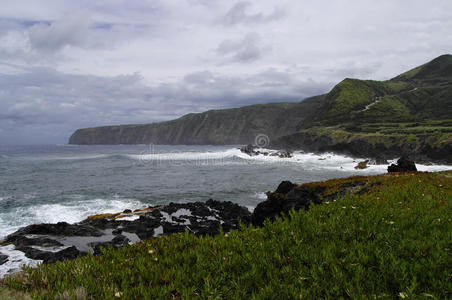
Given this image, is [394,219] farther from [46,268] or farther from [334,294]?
[46,268]

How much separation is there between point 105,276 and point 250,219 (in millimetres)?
16404

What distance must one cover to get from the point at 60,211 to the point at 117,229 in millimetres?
10672

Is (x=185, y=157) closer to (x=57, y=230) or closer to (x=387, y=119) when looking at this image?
(x=57, y=230)

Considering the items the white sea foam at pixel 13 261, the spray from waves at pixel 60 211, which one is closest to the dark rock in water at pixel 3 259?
the white sea foam at pixel 13 261

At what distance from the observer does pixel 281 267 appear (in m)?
4.22

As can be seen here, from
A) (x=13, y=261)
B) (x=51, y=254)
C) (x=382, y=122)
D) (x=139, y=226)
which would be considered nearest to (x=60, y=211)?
(x=139, y=226)

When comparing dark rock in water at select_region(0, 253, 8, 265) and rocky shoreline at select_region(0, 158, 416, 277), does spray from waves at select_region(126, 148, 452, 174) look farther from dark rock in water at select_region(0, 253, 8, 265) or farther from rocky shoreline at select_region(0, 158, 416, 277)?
dark rock in water at select_region(0, 253, 8, 265)

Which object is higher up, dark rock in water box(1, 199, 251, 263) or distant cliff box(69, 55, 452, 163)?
distant cliff box(69, 55, 452, 163)

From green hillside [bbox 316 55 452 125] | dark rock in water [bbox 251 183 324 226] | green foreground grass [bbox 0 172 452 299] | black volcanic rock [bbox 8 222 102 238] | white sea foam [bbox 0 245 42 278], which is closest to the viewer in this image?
green foreground grass [bbox 0 172 452 299]

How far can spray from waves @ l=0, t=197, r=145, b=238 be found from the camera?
71.3ft

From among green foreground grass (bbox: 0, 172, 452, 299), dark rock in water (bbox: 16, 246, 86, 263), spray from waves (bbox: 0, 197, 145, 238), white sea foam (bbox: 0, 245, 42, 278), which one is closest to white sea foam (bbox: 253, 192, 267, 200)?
spray from waves (bbox: 0, 197, 145, 238)

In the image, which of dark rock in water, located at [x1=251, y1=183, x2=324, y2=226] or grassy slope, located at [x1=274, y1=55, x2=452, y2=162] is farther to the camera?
grassy slope, located at [x1=274, y1=55, x2=452, y2=162]

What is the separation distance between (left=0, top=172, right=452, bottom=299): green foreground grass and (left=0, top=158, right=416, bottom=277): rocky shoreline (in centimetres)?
674

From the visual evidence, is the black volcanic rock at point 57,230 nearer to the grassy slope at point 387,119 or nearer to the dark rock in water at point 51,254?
the dark rock in water at point 51,254
